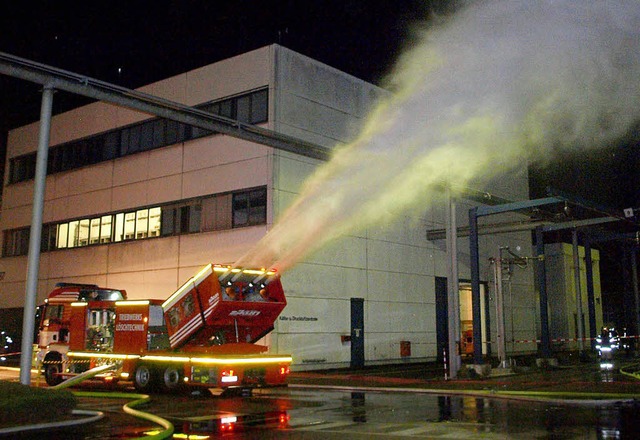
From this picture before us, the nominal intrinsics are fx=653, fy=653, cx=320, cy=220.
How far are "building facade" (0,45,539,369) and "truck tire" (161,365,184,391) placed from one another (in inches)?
314

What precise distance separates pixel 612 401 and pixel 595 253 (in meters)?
45.7

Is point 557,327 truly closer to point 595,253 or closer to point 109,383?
point 595,253

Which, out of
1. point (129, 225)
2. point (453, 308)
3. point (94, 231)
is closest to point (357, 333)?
point (453, 308)

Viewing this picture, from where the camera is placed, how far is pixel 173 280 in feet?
104

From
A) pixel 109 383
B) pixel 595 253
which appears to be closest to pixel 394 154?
pixel 109 383

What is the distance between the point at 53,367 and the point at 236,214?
1007cm

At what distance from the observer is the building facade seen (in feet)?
94.7

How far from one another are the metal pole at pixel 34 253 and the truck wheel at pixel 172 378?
4.65 meters

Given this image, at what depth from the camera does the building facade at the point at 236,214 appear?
28.9m

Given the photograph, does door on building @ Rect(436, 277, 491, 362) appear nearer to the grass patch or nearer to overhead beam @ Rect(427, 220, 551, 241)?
overhead beam @ Rect(427, 220, 551, 241)

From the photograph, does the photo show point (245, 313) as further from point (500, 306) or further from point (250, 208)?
point (500, 306)

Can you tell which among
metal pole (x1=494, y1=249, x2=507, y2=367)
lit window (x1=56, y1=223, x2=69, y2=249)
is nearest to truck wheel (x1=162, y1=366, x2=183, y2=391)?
metal pole (x1=494, y1=249, x2=507, y2=367)

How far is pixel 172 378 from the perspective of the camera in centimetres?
1941

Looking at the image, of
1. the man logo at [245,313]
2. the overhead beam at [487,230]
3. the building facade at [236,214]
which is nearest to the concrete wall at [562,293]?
the building facade at [236,214]
